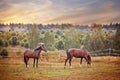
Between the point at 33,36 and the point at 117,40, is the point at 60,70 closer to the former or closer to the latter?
the point at 33,36

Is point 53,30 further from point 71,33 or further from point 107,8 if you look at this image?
point 107,8

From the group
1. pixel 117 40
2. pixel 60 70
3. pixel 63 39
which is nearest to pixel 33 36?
pixel 63 39

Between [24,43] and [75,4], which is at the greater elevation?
[75,4]

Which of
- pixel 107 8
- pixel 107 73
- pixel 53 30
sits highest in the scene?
pixel 107 8

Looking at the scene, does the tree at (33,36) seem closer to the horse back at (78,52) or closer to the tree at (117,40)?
the horse back at (78,52)

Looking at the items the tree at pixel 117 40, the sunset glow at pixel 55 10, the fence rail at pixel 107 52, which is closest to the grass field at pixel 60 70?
the fence rail at pixel 107 52

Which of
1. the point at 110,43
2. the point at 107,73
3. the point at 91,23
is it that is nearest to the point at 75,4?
the point at 91,23

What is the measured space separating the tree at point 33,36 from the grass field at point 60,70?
283 millimetres

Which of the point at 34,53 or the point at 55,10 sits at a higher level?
the point at 55,10

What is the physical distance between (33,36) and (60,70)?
0.75 m

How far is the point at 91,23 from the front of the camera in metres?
5.70

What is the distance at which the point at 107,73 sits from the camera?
224 inches

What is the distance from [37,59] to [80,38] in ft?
2.75

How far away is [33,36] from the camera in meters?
5.62
